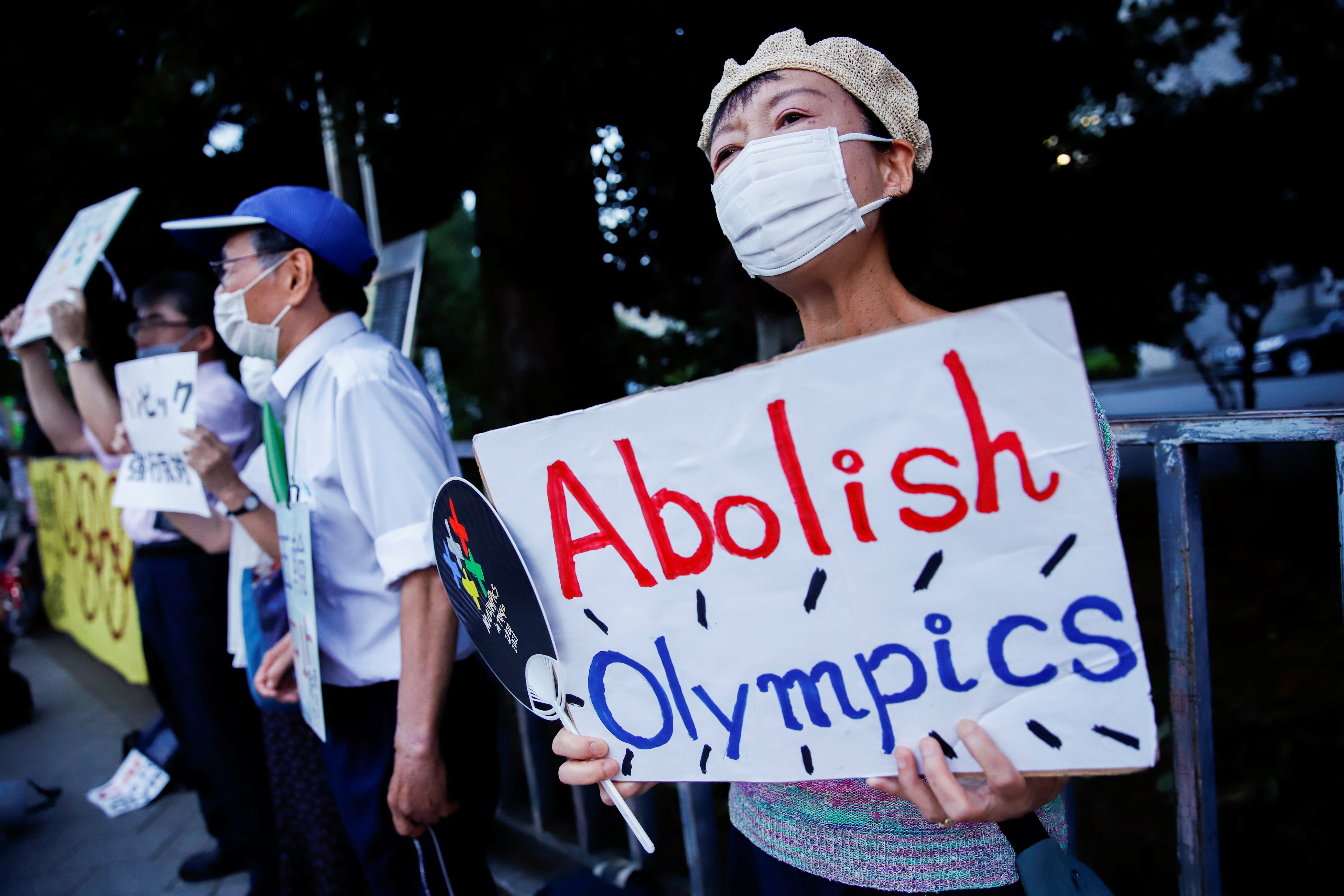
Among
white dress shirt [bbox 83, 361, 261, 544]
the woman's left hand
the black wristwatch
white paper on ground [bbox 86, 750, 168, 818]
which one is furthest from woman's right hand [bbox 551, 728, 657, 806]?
white paper on ground [bbox 86, 750, 168, 818]

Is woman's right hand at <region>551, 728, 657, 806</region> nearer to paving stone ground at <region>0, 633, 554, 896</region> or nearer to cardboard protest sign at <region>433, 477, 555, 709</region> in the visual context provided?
cardboard protest sign at <region>433, 477, 555, 709</region>

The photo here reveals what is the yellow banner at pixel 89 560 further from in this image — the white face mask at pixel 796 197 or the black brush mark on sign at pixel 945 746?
the black brush mark on sign at pixel 945 746

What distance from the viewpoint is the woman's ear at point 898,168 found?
1229 mm

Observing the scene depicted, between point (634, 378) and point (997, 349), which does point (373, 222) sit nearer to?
point (634, 378)

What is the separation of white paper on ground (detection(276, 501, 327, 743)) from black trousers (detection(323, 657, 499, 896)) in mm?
58

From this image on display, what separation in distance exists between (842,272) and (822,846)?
0.79 m

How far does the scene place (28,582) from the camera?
7.79 m

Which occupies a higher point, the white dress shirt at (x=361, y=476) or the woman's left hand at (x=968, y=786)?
the white dress shirt at (x=361, y=476)

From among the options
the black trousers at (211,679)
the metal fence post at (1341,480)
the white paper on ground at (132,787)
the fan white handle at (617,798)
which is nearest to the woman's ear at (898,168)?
the metal fence post at (1341,480)

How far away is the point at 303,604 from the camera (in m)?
1.79

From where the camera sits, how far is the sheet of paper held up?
232cm

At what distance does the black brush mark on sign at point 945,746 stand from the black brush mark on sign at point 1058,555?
223 mm

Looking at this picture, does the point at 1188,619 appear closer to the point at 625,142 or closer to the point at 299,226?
the point at 299,226

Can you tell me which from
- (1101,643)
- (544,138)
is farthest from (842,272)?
(544,138)
